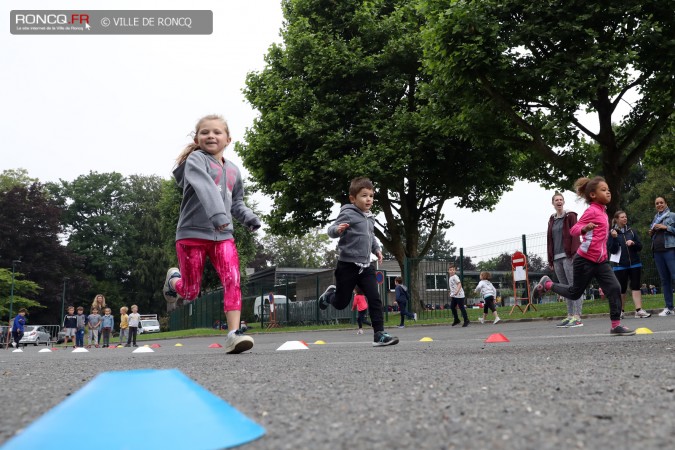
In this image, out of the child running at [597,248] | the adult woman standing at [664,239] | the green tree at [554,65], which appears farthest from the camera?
the green tree at [554,65]

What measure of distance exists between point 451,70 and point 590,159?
6.41 m

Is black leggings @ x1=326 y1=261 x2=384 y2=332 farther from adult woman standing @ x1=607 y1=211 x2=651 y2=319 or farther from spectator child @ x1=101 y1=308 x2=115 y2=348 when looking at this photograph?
spectator child @ x1=101 y1=308 x2=115 y2=348

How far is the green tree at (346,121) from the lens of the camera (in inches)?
843

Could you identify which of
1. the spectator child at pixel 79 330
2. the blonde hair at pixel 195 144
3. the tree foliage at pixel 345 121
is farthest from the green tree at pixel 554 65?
the spectator child at pixel 79 330

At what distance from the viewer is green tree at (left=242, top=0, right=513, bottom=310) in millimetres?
21422

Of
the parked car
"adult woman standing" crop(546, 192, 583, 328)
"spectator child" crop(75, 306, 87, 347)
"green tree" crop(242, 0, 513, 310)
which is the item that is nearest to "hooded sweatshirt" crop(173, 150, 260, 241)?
"adult woman standing" crop(546, 192, 583, 328)

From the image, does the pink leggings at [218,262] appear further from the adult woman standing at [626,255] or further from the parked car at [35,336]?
the parked car at [35,336]

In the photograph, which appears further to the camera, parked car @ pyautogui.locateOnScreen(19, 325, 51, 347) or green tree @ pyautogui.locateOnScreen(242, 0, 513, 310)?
parked car @ pyautogui.locateOnScreen(19, 325, 51, 347)

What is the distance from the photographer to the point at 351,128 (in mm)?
22000

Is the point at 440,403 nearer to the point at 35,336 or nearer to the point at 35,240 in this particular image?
the point at 35,336

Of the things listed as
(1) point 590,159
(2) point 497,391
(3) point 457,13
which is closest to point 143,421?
(2) point 497,391

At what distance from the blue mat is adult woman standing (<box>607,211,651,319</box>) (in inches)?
437

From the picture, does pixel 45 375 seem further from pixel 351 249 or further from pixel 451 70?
pixel 451 70

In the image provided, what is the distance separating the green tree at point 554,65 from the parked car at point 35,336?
33.9m
